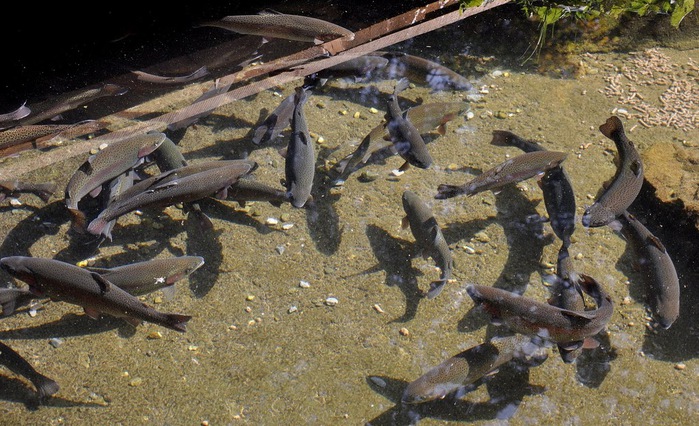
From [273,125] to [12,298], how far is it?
2.51 meters

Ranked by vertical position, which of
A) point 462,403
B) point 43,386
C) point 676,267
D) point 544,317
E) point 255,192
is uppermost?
point 255,192

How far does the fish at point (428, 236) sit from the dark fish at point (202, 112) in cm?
222

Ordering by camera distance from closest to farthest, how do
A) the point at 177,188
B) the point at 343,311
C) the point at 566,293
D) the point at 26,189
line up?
1. the point at 566,293
2. the point at 343,311
3. the point at 177,188
4. the point at 26,189

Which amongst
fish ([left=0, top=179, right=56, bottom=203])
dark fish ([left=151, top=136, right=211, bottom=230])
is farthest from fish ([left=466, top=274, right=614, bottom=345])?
fish ([left=0, top=179, right=56, bottom=203])

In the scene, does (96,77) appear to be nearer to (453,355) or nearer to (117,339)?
(117,339)

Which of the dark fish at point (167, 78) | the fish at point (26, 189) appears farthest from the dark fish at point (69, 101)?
the fish at point (26, 189)

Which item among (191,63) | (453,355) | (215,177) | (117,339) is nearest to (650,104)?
(453,355)

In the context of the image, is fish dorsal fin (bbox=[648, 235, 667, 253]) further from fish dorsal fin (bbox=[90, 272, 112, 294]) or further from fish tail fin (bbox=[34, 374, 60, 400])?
fish tail fin (bbox=[34, 374, 60, 400])

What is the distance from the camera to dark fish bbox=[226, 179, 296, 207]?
4.36 metres

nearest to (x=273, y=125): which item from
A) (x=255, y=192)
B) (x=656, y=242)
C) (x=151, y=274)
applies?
(x=255, y=192)

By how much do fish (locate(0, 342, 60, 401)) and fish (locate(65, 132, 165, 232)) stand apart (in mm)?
1026

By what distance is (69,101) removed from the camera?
17.6ft

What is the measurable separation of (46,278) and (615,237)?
14.3 feet

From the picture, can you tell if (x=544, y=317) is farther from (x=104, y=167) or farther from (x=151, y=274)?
(x=104, y=167)
